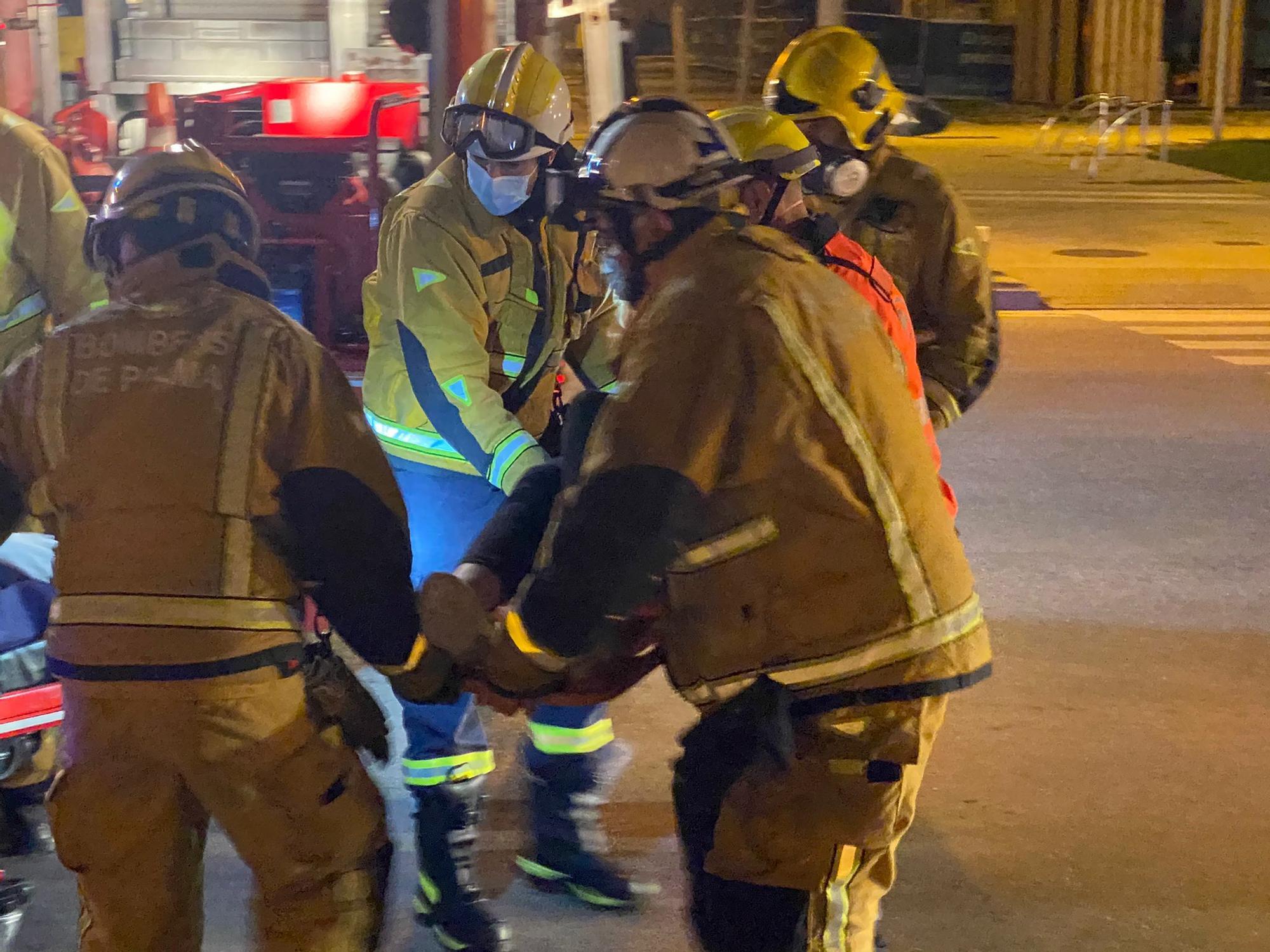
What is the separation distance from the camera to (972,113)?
3481 centimetres

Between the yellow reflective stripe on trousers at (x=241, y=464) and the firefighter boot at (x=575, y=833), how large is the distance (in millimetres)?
1596

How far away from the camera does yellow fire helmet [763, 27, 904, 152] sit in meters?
4.35

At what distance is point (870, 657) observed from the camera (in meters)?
2.48

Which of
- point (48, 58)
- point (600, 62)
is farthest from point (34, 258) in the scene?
point (48, 58)

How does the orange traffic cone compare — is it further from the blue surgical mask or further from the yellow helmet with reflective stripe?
the yellow helmet with reflective stripe

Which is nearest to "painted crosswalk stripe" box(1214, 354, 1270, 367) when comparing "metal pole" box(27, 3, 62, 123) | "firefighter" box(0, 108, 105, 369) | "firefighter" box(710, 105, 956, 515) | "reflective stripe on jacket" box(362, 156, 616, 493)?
"metal pole" box(27, 3, 62, 123)

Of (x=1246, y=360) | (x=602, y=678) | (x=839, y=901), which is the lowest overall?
(x=1246, y=360)

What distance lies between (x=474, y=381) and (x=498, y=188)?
0.47 meters

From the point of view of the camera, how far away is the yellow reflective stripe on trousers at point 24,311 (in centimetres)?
419

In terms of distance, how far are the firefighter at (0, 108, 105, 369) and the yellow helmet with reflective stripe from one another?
6.51 feet

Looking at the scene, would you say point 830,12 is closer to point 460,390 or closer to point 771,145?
point 460,390

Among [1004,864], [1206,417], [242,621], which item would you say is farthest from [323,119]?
[242,621]

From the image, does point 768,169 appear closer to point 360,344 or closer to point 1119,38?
point 360,344

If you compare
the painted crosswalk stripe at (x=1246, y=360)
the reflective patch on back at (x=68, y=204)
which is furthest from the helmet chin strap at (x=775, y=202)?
the painted crosswalk stripe at (x=1246, y=360)
